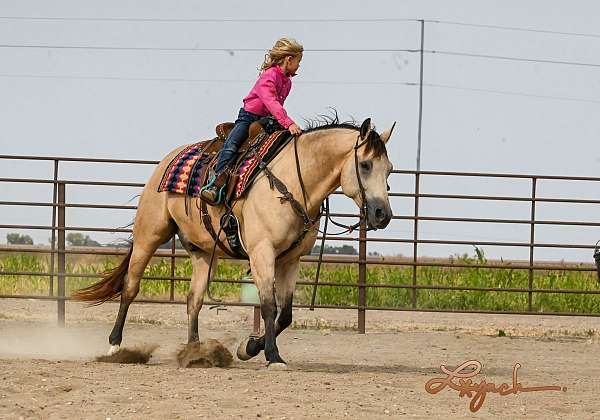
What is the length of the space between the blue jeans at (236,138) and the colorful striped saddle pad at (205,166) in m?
0.12

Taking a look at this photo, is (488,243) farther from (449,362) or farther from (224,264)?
(224,264)

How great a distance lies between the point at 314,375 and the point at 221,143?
2.22 m

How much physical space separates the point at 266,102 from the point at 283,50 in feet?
1.36

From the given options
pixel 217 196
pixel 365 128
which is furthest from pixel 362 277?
pixel 365 128

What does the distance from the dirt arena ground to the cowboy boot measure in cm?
121

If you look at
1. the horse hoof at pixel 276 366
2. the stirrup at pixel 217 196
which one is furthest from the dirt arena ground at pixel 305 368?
the stirrup at pixel 217 196

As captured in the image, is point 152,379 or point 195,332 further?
point 195,332

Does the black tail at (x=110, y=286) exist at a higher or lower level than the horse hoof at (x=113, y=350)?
higher

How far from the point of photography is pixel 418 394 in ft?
21.8

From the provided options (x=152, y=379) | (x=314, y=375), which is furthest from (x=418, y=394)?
(x=152, y=379)

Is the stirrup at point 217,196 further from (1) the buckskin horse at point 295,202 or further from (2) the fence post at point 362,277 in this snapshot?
(2) the fence post at point 362,277

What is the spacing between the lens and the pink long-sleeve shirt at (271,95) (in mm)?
7984

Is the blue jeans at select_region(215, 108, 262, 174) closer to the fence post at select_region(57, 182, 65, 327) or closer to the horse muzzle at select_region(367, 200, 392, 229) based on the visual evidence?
the horse muzzle at select_region(367, 200, 392, 229)

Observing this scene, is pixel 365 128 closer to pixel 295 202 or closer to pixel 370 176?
pixel 370 176
